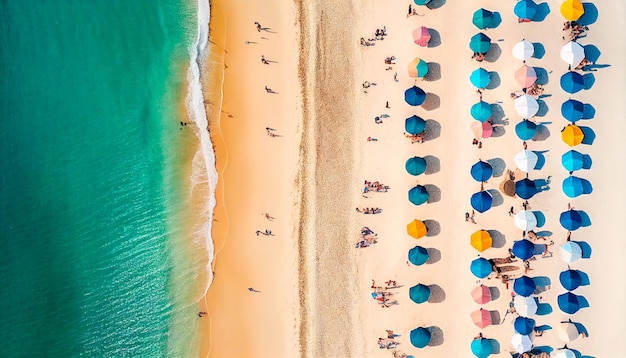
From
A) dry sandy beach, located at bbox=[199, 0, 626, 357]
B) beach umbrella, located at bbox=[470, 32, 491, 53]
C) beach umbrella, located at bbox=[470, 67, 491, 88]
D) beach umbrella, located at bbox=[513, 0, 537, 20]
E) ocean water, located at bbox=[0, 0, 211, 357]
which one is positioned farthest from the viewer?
ocean water, located at bbox=[0, 0, 211, 357]

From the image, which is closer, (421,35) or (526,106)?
(526,106)

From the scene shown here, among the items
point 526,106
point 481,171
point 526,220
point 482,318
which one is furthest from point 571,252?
point 526,106

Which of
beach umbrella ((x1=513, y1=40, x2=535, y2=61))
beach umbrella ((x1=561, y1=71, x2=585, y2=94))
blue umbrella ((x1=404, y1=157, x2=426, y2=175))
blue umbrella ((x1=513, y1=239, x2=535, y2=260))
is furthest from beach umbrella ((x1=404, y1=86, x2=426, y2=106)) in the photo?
blue umbrella ((x1=513, y1=239, x2=535, y2=260))

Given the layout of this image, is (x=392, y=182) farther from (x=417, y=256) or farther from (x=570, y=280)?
(x=570, y=280)

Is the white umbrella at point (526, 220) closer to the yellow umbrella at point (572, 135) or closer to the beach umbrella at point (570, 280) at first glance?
the beach umbrella at point (570, 280)

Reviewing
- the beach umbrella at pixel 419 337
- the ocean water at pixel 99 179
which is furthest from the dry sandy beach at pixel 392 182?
the ocean water at pixel 99 179

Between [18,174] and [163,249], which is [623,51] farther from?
[18,174]

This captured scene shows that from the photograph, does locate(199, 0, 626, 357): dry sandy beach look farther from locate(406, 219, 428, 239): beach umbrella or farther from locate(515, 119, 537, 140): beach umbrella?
locate(406, 219, 428, 239): beach umbrella
